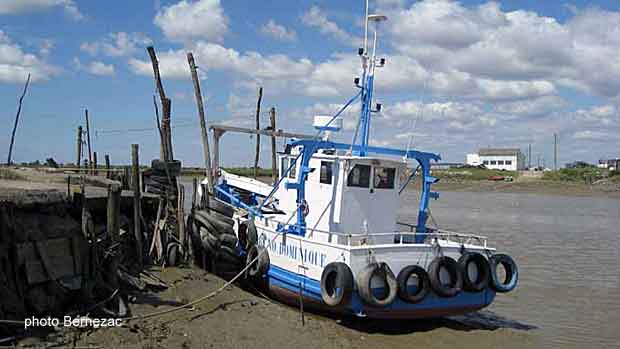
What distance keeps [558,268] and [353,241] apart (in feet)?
32.2

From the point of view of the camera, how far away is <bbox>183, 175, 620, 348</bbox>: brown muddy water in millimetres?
11977

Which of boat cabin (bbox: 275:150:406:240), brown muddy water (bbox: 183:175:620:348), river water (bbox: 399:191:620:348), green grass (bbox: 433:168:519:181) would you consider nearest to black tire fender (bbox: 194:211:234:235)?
boat cabin (bbox: 275:150:406:240)

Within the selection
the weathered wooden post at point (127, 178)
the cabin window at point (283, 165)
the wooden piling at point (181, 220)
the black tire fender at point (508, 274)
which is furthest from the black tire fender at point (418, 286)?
the weathered wooden post at point (127, 178)

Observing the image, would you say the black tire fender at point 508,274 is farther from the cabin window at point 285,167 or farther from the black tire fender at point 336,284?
the cabin window at point 285,167

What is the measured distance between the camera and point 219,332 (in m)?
10.5

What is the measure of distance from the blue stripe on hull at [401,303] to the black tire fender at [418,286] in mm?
155

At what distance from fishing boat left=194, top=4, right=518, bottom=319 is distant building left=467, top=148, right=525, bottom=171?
312 feet

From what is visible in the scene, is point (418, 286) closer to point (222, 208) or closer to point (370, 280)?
point (370, 280)

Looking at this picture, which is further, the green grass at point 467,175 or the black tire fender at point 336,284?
the green grass at point 467,175

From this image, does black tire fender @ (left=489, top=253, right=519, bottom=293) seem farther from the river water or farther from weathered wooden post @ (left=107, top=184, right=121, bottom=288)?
weathered wooden post @ (left=107, top=184, right=121, bottom=288)

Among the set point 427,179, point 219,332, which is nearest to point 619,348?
point 427,179

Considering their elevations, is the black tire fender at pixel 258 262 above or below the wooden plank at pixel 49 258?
below

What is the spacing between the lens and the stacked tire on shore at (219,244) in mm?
14984

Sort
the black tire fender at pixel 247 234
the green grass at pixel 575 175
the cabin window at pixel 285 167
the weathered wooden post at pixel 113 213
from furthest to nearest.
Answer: the green grass at pixel 575 175, the cabin window at pixel 285 167, the black tire fender at pixel 247 234, the weathered wooden post at pixel 113 213
